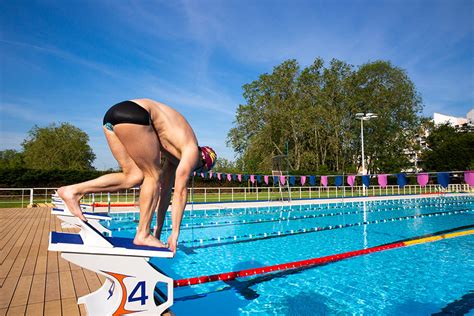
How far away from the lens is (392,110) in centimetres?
3450

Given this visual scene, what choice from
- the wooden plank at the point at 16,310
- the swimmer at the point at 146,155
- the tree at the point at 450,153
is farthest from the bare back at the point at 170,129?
the tree at the point at 450,153

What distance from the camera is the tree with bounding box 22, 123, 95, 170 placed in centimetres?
3447

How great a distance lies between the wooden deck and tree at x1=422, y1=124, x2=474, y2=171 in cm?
5138

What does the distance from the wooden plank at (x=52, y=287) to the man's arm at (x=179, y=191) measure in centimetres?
159

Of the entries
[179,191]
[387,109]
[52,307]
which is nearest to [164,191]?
[179,191]

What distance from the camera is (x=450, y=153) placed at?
45344 millimetres

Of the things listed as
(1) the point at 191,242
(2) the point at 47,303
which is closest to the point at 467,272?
(1) the point at 191,242

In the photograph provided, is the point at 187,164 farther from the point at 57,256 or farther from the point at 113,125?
the point at 57,256

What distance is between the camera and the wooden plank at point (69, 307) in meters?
2.65

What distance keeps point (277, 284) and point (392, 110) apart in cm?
3580

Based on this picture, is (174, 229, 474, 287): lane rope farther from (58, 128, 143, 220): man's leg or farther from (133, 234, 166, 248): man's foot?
(58, 128, 143, 220): man's leg

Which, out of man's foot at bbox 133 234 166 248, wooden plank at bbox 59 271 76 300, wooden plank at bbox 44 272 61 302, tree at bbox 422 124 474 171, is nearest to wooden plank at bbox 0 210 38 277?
wooden plank at bbox 44 272 61 302

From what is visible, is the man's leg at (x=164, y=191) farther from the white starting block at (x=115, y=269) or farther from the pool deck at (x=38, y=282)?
the pool deck at (x=38, y=282)

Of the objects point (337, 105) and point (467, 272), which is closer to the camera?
point (467, 272)
